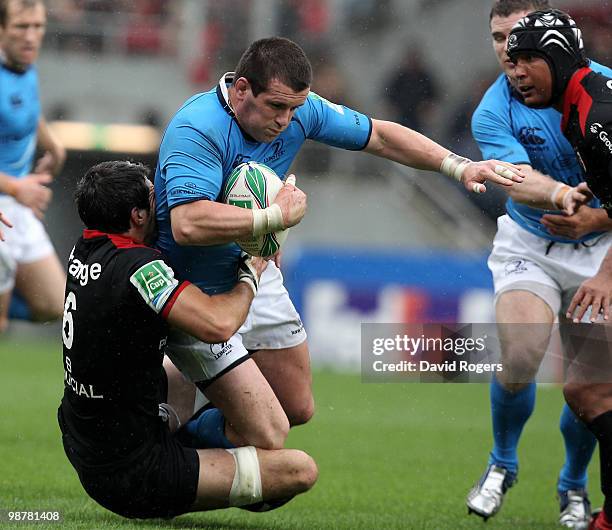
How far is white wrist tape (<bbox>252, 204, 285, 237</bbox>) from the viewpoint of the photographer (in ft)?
15.4

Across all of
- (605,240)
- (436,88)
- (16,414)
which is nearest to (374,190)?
(436,88)

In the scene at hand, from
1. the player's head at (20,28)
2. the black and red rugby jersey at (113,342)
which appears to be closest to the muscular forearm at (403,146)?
the black and red rugby jersey at (113,342)

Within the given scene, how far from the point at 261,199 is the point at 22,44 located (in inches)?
151

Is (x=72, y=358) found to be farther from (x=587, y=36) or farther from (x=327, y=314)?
(x=587, y=36)

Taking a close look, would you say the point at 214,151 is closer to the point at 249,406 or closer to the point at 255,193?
the point at 255,193

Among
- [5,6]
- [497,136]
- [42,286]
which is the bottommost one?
[42,286]

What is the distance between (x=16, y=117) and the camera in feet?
26.8

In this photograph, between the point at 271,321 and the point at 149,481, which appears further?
the point at 271,321

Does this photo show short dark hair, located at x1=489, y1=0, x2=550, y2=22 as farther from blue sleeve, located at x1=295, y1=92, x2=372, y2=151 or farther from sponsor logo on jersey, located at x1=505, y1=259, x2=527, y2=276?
sponsor logo on jersey, located at x1=505, y1=259, x2=527, y2=276

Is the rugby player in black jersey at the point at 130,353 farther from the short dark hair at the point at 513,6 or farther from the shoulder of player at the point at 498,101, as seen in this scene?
the short dark hair at the point at 513,6

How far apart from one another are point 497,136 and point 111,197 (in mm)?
2352

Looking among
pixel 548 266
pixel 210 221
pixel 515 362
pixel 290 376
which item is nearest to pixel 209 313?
pixel 210 221

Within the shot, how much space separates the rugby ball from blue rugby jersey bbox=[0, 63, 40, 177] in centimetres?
370

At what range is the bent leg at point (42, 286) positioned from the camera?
8.04m
